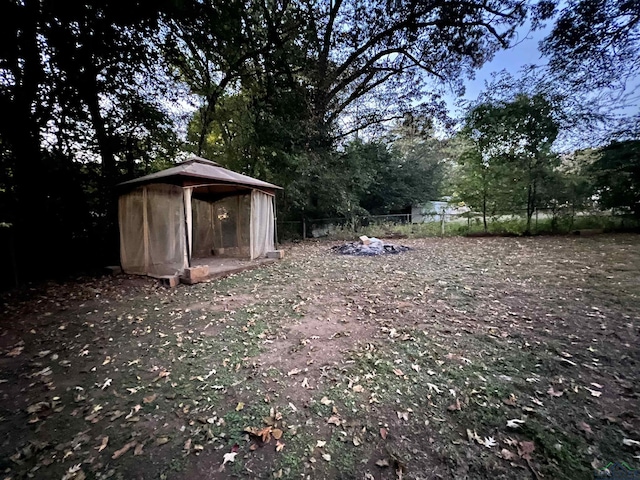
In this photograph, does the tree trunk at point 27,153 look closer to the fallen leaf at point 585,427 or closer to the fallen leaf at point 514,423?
the fallen leaf at point 514,423

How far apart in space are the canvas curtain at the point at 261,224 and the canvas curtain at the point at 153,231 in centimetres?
192

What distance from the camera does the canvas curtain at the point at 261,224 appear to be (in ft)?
21.9

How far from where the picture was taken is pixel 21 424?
65.7 inches

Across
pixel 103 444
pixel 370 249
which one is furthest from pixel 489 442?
pixel 370 249

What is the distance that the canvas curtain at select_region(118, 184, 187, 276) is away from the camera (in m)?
4.95

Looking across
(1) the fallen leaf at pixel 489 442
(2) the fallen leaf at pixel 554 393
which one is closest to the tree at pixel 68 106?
(1) the fallen leaf at pixel 489 442

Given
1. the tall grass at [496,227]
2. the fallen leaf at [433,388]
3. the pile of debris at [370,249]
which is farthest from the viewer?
the tall grass at [496,227]

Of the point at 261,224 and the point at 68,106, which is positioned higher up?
the point at 68,106

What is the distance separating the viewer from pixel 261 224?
7.03m

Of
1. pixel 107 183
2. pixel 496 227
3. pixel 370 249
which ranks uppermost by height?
pixel 107 183

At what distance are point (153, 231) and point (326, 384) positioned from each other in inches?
183

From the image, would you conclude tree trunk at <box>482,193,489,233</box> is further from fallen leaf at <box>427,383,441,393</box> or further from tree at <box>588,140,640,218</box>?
fallen leaf at <box>427,383,441,393</box>

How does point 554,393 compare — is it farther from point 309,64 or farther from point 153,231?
point 309,64

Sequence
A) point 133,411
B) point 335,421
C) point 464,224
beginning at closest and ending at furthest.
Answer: point 335,421 → point 133,411 → point 464,224
